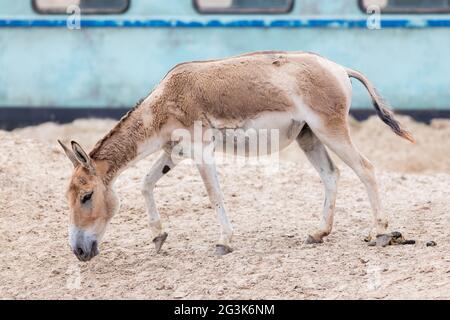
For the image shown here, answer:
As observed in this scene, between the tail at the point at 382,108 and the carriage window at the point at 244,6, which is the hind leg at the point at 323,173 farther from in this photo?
the carriage window at the point at 244,6

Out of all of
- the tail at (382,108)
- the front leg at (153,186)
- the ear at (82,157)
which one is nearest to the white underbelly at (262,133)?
the front leg at (153,186)

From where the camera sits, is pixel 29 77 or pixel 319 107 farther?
pixel 29 77

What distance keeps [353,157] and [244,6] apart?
5381mm

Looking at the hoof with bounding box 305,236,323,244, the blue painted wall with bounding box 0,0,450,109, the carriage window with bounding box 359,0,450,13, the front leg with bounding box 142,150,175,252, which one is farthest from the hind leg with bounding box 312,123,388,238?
the carriage window with bounding box 359,0,450,13

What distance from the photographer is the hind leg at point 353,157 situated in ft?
25.4

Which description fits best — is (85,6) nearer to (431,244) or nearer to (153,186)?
(153,186)

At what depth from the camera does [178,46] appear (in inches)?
505

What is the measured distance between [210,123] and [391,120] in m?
1.37

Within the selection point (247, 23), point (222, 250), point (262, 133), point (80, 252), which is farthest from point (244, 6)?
point (80, 252)

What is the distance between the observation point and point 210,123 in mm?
7762

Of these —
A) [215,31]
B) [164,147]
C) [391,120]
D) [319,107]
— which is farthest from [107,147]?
[215,31]

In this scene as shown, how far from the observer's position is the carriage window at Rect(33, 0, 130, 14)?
42.0 ft

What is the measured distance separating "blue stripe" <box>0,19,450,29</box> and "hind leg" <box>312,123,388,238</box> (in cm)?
507

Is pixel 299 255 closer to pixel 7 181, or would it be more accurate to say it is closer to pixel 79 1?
pixel 7 181
